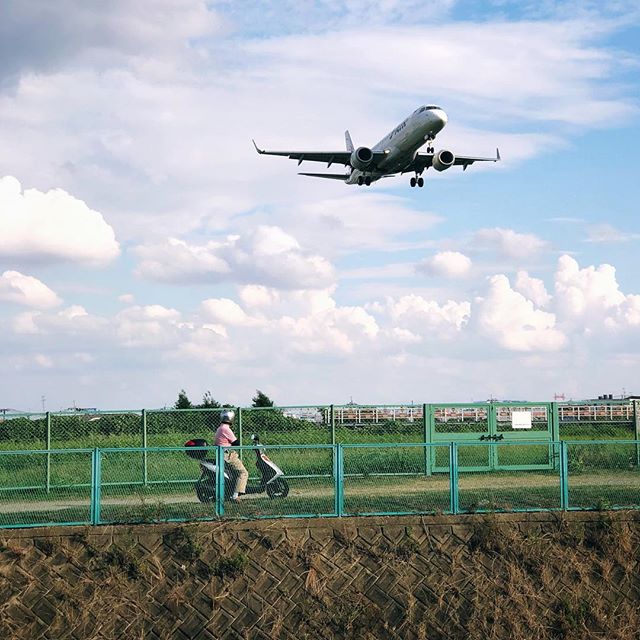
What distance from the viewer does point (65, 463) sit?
1859 centimetres

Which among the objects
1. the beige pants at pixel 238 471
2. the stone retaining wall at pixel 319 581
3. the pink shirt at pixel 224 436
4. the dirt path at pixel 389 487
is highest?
the pink shirt at pixel 224 436

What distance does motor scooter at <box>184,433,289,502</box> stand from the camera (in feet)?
49.7

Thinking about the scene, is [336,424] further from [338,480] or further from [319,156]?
[319,156]

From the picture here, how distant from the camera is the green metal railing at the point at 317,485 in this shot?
14.9 metres

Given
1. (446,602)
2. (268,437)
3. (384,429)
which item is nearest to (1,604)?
(446,602)

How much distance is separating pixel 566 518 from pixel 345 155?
1531 inches

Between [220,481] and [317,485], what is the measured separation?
8.39 feet

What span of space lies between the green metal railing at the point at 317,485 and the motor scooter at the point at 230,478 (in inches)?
6.0

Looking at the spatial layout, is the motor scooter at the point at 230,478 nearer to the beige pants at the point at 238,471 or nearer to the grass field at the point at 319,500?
the beige pants at the point at 238,471

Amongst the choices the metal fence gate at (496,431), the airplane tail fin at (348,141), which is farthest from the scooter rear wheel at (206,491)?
the airplane tail fin at (348,141)

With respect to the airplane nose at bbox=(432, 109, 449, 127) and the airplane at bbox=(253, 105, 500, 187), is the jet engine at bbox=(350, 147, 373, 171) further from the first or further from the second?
the airplane nose at bbox=(432, 109, 449, 127)

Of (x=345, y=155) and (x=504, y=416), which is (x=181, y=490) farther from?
(x=345, y=155)

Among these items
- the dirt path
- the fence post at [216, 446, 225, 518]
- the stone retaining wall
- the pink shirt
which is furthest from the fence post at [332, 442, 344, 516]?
the pink shirt

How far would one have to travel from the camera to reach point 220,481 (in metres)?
14.8
